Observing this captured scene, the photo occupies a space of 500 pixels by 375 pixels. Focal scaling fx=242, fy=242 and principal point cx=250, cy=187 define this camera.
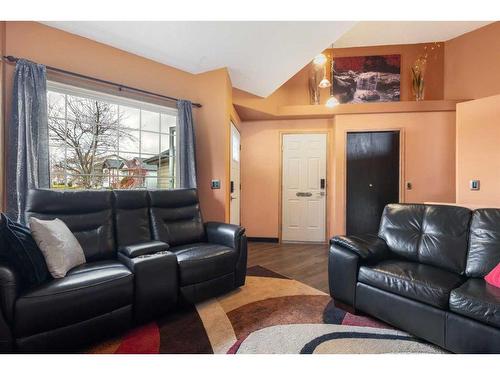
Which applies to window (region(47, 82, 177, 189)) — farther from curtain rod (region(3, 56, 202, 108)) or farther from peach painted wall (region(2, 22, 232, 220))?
peach painted wall (region(2, 22, 232, 220))

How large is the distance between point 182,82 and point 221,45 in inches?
30.2

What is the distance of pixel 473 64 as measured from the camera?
3787 mm

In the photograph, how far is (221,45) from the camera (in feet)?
8.59

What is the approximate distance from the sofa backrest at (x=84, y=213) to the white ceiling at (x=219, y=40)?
5.23 feet

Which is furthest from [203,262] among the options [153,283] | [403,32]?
[403,32]

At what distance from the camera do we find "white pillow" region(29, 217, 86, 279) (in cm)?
→ 157

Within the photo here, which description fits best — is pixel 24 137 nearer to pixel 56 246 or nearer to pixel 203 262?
pixel 56 246

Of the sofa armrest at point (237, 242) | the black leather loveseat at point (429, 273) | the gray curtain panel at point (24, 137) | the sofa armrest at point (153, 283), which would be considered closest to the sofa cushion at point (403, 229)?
the black leather loveseat at point (429, 273)

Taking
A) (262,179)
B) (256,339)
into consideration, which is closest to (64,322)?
(256,339)

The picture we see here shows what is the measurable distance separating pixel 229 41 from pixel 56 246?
2.40 meters

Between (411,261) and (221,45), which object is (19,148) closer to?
(221,45)

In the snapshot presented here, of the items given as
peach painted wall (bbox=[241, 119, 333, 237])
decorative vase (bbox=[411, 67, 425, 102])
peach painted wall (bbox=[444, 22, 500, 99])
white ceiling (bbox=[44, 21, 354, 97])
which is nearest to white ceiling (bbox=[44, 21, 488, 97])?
white ceiling (bbox=[44, 21, 354, 97])

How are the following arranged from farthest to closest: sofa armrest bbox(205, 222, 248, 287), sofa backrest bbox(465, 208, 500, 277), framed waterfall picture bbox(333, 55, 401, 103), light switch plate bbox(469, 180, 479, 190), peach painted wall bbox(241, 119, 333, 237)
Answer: peach painted wall bbox(241, 119, 333, 237), framed waterfall picture bbox(333, 55, 401, 103), light switch plate bbox(469, 180, 479, 190), sofa armrest bbox(205, 222, 248, 287), sofa backrest bbox(465, 208, 500, 277)

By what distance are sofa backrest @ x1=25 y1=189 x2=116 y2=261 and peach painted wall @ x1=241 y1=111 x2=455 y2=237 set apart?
274 centimetres
